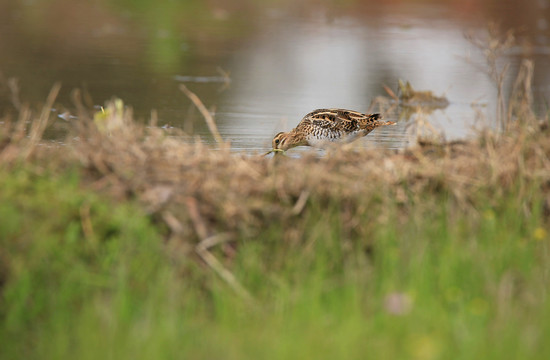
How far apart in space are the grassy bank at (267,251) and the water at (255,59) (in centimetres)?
73

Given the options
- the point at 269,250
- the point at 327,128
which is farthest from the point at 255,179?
the point at 327,128

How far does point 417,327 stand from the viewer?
319cm

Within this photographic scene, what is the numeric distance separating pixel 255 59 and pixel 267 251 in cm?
972

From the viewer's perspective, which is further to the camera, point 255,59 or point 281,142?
point 255,59

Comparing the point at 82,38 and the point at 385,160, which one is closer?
the point at 385,160

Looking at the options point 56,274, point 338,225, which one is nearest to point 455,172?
point 338,225

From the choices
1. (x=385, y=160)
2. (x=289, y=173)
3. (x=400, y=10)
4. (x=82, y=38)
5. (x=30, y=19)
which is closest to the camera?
(x=289, y=173)

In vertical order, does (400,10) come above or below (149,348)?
above

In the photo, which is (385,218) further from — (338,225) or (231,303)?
(231,303)

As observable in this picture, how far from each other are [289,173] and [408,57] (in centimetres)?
1012

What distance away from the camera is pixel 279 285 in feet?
12.2

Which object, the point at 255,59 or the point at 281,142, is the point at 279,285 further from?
the point at 255,59

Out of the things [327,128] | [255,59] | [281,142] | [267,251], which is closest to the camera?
[267,251]

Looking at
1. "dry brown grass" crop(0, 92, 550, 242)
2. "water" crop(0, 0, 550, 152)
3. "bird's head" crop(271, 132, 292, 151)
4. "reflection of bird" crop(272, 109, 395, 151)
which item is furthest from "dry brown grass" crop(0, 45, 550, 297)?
"reflection of bird" crop(272, 109, 395, 151)
